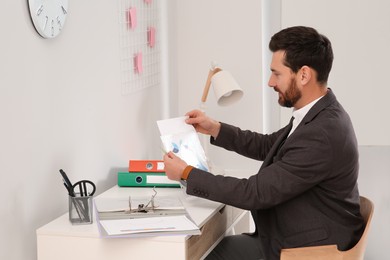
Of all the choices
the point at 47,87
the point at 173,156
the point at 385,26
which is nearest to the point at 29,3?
the point at 47,87

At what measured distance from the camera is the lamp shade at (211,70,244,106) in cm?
279

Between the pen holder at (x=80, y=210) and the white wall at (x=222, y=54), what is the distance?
150 cm

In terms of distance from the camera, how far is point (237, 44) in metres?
3.38

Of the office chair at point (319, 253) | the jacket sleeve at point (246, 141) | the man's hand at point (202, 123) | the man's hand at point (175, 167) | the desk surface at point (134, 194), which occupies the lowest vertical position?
the office chair at point (319, 253)

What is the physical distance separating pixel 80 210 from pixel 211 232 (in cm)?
50

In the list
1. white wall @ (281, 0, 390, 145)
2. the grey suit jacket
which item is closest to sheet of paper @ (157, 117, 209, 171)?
the grey suit jacket

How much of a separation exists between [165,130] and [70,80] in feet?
1.32

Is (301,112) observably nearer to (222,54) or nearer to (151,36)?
(151,36)

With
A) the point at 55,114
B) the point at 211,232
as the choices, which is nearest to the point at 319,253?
the point at 211,232

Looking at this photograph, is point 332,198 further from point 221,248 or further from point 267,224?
point 221,248

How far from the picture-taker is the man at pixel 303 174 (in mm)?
2018

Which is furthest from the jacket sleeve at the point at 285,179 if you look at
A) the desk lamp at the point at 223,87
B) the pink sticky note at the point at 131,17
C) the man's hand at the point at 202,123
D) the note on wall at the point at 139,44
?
the pink sticky note at the point at 131,17

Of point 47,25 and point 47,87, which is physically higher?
point 47,25

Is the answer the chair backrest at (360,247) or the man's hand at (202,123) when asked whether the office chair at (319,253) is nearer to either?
the chair backrest at (360,247)
